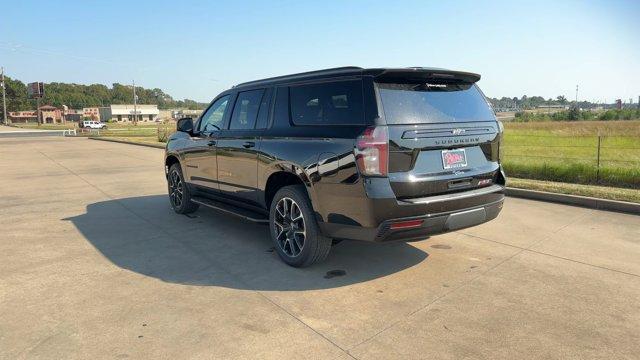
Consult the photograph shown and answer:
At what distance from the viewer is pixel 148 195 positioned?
29.4 feet

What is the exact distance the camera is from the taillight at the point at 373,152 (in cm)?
374

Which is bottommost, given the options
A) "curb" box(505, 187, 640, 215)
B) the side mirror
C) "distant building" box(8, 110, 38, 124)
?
"curb" box(505, 187, 640, 215)

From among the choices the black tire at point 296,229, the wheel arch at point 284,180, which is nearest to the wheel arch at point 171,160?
the wheel arch at point 284,180

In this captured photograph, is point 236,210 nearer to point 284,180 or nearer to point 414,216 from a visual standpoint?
point 284,180

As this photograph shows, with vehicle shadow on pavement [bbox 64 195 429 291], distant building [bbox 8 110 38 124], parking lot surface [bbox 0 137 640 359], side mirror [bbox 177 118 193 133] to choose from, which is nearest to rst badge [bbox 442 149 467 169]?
parking lot surface [bbox 0 137 640 359]

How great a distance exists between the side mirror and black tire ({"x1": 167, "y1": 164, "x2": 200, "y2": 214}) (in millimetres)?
715

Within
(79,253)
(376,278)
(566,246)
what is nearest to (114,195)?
(79,253)

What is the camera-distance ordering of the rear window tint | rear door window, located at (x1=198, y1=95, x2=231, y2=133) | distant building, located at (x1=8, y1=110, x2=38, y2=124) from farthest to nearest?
distant building, located at (x1=8, y1=110, x2=38, y2=124) → rear door window, located at (x1=198, y1=95, x2=231, y2=133) → the rear window tint

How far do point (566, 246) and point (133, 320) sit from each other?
456 centimetres

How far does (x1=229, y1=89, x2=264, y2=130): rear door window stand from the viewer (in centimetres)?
533

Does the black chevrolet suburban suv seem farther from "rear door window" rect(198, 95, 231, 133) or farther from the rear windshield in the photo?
"rear door window" rect(198, 95, 231, 133)

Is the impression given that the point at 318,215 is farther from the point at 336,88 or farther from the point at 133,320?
the point at 133,320

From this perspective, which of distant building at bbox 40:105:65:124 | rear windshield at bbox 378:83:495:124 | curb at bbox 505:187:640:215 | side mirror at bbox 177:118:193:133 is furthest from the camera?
distant building at bbox 40:105:65:124

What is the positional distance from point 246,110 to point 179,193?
233 cm
